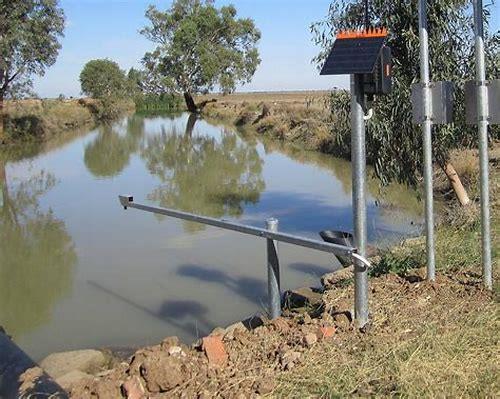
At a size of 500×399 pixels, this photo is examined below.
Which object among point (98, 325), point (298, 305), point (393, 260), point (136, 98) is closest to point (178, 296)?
point (98, 325)

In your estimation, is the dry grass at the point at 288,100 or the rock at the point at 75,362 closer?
the rock at the point at 75,362

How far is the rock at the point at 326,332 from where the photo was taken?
14.7 ft

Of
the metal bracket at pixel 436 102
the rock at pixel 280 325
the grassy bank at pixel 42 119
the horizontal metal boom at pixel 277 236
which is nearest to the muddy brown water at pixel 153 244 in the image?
the horizontal metal boom at pixel 277 236

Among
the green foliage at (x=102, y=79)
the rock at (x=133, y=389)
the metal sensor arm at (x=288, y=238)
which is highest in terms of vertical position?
the green foliage at (x=102, y=79)

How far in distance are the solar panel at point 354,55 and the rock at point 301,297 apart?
307 cm

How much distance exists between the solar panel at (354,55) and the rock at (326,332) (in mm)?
1791

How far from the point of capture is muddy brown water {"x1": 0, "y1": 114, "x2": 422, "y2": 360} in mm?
7711

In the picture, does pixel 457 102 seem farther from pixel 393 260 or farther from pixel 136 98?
pixel 136 98

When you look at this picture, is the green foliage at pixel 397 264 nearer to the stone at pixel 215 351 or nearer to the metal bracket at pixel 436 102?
the metal bracket at pixel 436 102

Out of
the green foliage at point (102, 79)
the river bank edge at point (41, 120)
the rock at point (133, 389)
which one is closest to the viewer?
the rock at point (133, 389)

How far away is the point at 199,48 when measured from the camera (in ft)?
205

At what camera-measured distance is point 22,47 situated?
102 ft

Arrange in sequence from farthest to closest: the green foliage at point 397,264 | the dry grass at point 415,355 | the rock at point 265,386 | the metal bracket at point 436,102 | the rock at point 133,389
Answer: the green foliage at point 397,264 → the metal bracket at point 436,102 → the rock at point 133,389 → the rock at point 265,386 → the dry grass at point 415,355

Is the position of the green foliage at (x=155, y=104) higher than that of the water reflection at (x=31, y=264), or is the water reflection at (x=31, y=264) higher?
the green foliage at (x=155, y=104)
